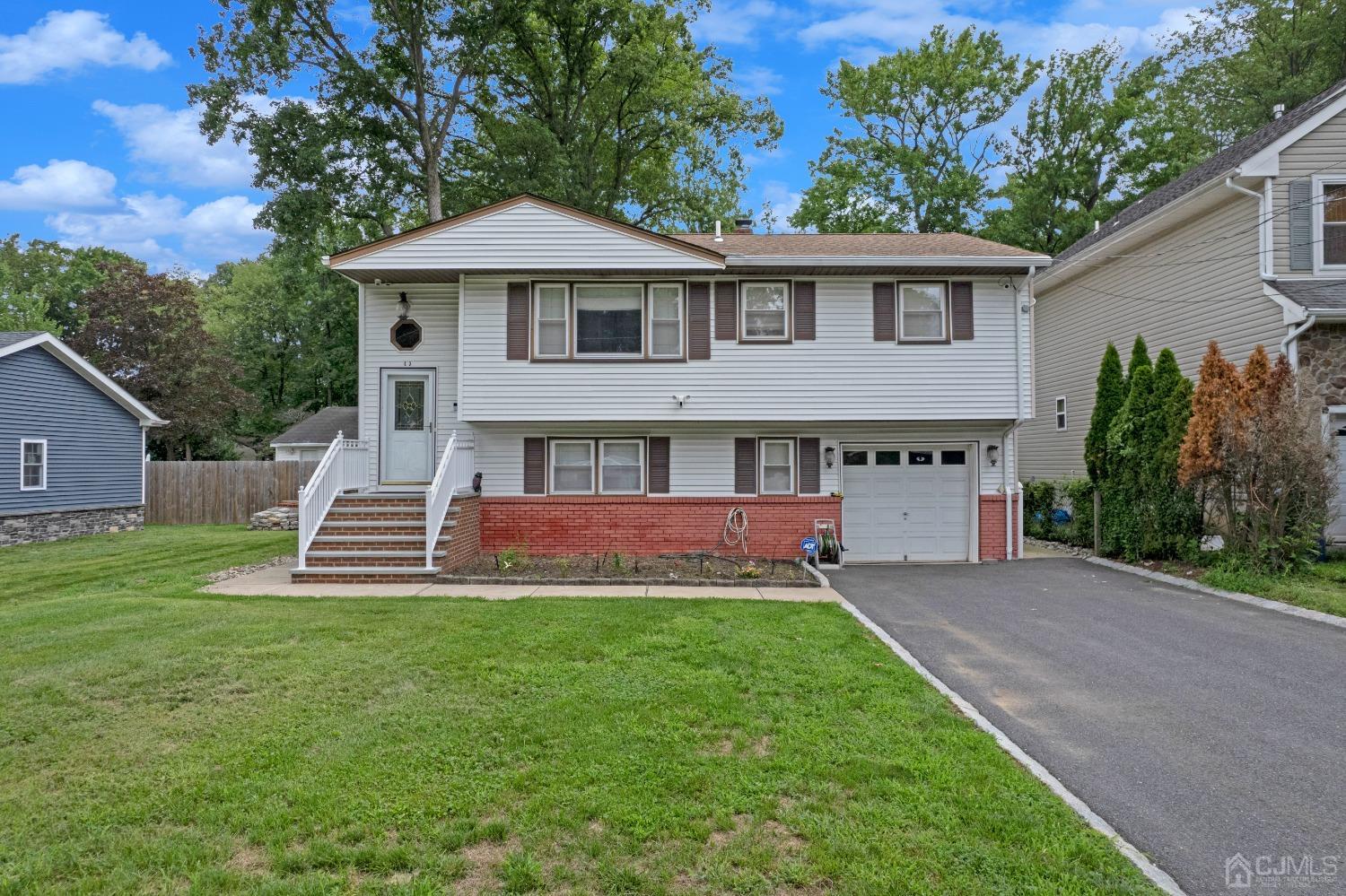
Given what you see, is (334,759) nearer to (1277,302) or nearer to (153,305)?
(1277,302)

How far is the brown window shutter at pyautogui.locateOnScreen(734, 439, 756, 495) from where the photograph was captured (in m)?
12.1

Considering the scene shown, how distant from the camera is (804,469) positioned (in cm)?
1221

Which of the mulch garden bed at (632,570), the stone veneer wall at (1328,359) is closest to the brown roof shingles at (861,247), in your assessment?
the stone veneer wall at (1328,359)

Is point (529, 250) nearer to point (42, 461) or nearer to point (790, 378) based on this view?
point (790, 378)

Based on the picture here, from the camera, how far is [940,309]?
12.1m

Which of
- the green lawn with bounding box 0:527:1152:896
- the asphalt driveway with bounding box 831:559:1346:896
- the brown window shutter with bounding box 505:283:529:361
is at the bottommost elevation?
the asphalt driveway with bounding box 831:559:1346:896

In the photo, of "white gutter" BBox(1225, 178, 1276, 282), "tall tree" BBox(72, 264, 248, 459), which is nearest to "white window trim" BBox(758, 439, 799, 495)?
"white gutter" BBox(1225, 178, 1276, 282)

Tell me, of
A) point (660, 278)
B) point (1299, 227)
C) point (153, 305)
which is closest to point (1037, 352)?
point (1299, 227)

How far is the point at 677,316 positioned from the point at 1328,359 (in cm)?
1013

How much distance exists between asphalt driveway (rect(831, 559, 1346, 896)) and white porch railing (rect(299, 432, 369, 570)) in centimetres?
785

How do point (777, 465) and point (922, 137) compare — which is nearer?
point (777, 465)

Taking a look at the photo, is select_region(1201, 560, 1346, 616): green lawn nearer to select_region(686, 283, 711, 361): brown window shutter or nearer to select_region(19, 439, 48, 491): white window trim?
select_region(686, 283, 711, 361): brown window shutter

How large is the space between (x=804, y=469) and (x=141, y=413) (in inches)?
717

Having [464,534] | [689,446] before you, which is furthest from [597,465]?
[464,534]
